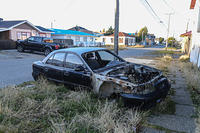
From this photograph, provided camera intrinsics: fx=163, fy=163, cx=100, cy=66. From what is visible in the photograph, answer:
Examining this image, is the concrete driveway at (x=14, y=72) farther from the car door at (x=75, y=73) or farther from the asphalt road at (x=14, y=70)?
the car door at (x=75, y=73)

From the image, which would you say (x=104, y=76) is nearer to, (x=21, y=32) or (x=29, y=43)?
(x=29, y=43)

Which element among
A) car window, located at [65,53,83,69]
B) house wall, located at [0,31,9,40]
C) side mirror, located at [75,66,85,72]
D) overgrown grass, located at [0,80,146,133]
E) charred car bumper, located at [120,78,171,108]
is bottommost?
overgrown grass, located at [0,80,146,133]

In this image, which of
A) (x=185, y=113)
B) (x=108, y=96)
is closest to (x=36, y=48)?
(x=108, y=96)

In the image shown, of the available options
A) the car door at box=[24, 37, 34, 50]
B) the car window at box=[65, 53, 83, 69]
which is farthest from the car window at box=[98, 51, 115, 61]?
the car door at box=[24, 37, 34, 50]

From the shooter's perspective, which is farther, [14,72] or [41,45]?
[41,45]

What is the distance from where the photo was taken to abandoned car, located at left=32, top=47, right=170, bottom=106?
3666 millimetres

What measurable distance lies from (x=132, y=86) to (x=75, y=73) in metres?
1.81

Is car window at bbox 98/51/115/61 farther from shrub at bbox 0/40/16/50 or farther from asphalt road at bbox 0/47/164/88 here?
shrub at bbox 0/40/16/50

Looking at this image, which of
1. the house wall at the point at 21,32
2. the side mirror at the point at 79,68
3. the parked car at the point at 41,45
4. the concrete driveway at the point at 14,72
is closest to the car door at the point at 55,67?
the side mirror at the point at 79,68

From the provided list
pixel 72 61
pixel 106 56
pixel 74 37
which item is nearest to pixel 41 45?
pixel 106 56

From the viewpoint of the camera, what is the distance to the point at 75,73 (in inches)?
185

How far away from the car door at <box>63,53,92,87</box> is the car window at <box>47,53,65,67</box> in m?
0.22

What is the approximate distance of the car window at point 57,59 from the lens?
5.24 m

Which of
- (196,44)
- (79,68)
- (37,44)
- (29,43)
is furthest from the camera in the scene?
(29,43)
